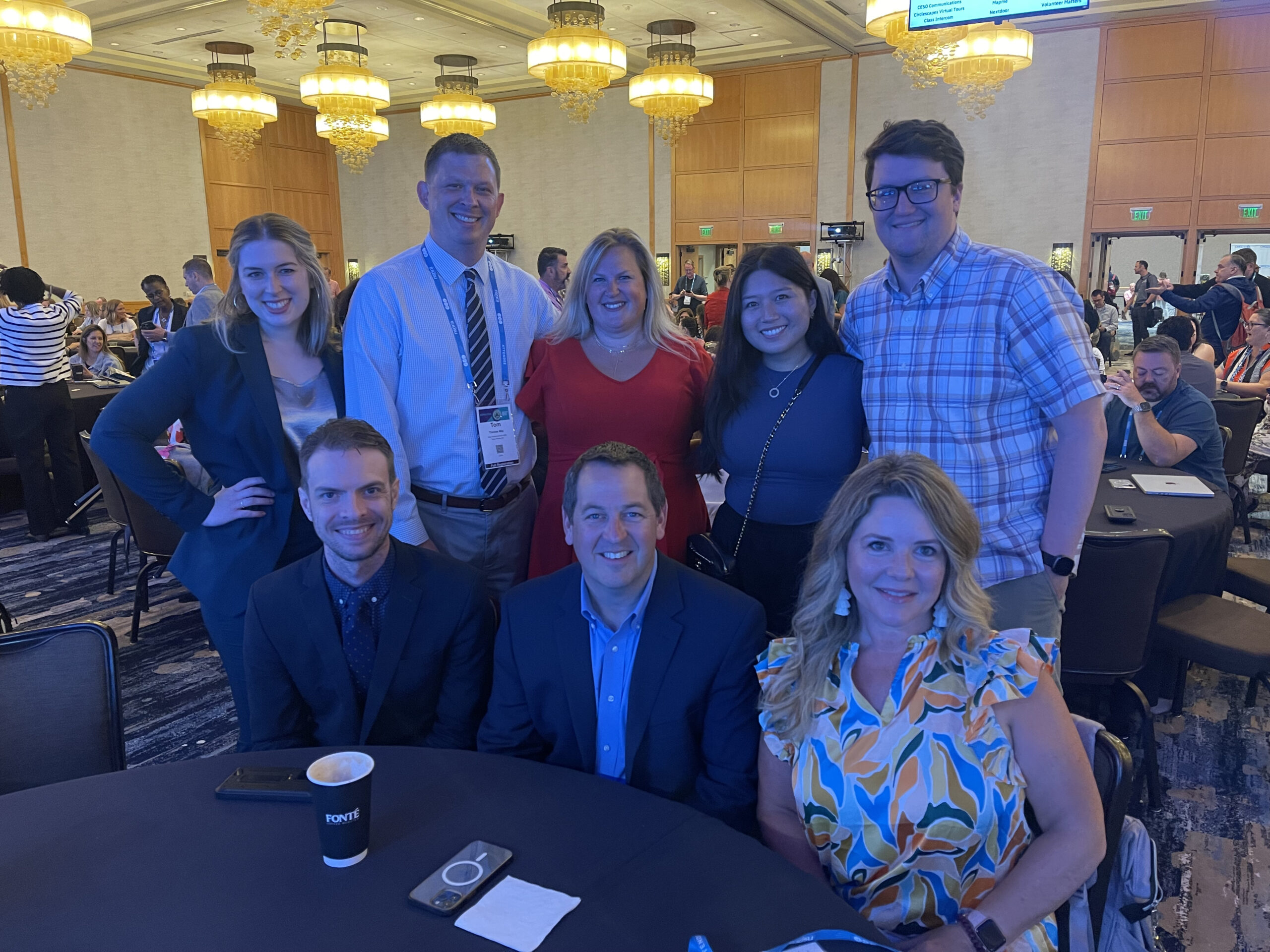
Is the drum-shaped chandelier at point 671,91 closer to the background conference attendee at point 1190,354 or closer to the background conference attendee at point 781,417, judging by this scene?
the background conference attendee at point 1190,354

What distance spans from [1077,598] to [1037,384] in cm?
104

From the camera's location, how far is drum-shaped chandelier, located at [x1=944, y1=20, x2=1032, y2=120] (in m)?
7.41

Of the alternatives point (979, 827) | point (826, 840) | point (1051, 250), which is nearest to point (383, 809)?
point (826, 840)

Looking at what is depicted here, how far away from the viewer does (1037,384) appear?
2.00 m

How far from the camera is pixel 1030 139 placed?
436 inches

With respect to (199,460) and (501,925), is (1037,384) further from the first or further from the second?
(199,460)

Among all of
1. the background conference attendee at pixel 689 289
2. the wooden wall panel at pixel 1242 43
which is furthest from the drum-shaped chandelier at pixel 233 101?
the wooden wall panel at pixel 1242 43

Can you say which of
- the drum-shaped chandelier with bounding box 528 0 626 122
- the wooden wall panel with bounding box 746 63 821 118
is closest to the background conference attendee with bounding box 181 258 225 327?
the drum-shaped chandelier with bounding box 528 0 626 122

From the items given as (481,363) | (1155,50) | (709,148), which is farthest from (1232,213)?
(481,363)

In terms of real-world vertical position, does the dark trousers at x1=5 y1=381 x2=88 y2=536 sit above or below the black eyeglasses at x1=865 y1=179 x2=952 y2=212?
below

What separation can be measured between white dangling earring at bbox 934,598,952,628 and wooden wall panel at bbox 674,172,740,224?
1252 cm

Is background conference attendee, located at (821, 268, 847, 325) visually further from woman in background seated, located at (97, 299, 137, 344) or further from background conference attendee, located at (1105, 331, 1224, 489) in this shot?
woman in background seated, located at (97, 299, 137, 344)

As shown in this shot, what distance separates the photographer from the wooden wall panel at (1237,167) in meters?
10.1

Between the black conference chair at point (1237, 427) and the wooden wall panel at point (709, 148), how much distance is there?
9347mm
